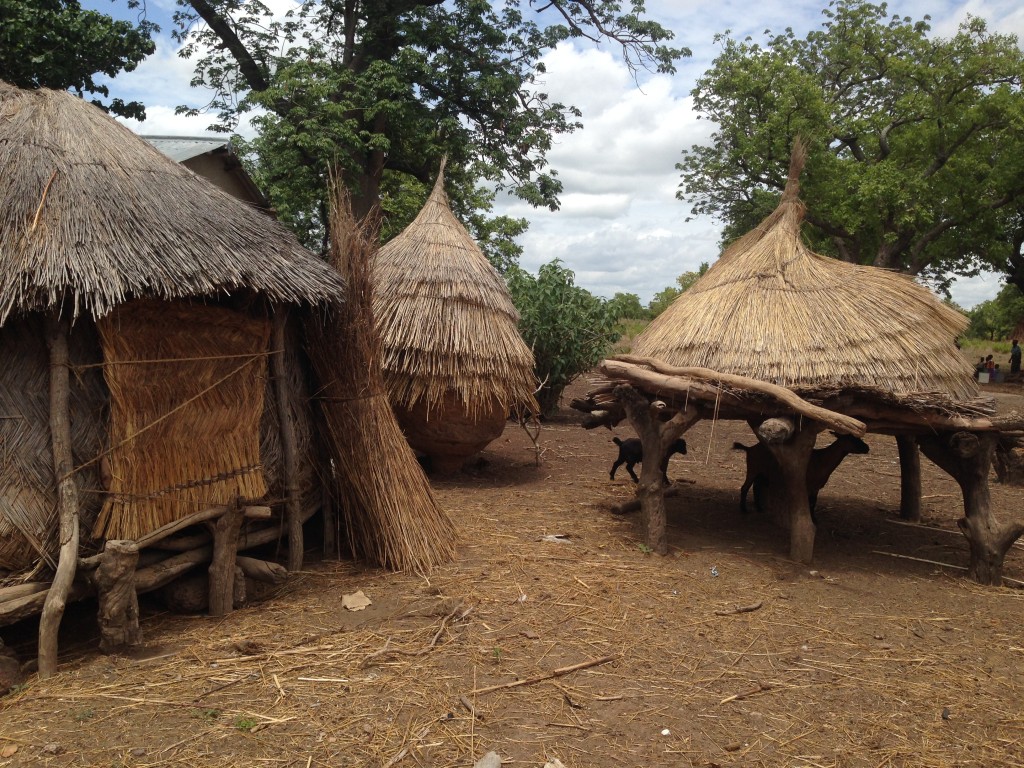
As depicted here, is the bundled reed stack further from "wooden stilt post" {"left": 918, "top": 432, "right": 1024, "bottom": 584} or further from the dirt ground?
"wooden stilt post" {"left": 918, "top": 432, "right": 1024, "bottom": 584}

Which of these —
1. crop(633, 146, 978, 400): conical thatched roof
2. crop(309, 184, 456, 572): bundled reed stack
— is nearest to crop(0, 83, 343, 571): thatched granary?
crop(309, 184, 456, 572): bundled reed stack

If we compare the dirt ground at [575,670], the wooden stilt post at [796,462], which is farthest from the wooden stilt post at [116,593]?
the wooden stilt post at [796,462]

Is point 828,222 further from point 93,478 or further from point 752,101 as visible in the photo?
point 93,478

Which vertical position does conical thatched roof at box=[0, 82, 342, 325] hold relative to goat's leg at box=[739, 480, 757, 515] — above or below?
above

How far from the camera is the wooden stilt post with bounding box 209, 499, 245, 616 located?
4582 mm

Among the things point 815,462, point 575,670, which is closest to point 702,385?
point 815,462

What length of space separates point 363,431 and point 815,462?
378cm

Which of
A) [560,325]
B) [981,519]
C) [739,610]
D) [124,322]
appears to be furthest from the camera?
[560,325]

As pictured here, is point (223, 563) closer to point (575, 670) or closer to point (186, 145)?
point (575, 670)

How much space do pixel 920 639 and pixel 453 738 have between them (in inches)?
113

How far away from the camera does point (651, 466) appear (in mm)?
6160

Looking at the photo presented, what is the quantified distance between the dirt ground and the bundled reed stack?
26 cm

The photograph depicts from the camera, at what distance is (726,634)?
4602 millimetres

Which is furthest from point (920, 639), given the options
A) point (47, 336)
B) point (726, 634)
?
point (47, 336)
